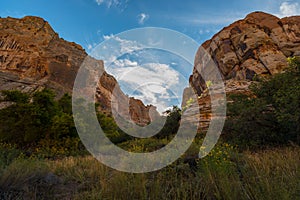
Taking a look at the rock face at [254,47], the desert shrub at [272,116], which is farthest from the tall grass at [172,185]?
the rock face at [254,47]

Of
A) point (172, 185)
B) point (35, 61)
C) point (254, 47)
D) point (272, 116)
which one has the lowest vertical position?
point (172, 185)

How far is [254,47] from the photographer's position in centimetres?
3425

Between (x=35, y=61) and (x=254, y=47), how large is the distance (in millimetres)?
58199

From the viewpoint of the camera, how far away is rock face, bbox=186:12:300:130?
3075 cm

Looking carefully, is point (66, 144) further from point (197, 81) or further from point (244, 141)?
point (197, 81)

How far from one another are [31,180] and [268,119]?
905cm

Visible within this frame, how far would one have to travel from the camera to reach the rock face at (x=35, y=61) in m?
47.0

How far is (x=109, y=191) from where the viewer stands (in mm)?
2693

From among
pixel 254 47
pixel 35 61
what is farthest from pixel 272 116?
pixel 35 61

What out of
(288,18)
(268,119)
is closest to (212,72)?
(288,18)

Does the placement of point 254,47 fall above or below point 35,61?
below

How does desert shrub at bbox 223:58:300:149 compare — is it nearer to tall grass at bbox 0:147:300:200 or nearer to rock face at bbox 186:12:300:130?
tall grass at bbox 0:147:300:200

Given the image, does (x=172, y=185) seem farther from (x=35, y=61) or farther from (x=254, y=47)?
(x=35, y=61)

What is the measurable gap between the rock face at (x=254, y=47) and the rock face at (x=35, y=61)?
24326 mm
